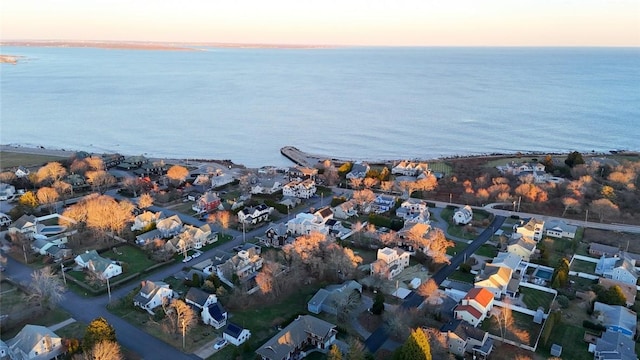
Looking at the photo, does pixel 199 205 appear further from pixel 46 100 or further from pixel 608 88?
pixel 608 88

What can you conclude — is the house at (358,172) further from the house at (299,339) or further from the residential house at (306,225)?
the house at (299,339)

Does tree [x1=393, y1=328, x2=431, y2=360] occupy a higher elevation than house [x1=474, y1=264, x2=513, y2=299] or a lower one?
higher

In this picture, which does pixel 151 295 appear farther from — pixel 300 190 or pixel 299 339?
pixel 300 190

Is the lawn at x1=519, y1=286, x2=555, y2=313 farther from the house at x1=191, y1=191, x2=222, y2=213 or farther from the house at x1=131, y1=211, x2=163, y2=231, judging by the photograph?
the house at x1=131, y1=211, x2=163, y2=231

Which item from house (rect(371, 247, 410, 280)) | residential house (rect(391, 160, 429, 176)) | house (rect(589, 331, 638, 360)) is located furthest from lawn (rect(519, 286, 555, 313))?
residential house (rect(391, 160, 429, 176))

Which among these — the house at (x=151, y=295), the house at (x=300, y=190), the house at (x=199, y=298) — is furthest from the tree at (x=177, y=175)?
the house at (x=199, y=298)

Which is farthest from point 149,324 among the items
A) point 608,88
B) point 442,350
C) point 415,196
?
point 608,88

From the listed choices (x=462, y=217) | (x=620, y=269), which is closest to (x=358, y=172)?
(x=462, y=217)
